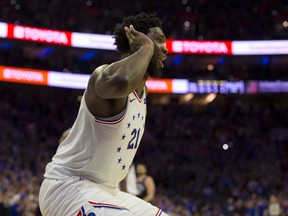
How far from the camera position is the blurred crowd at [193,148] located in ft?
54.5

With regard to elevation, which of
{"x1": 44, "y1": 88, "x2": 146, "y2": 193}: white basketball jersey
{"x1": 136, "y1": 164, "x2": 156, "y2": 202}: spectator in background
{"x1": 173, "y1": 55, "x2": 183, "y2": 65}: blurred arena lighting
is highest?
{"x1": 44, "y1": 88, "x2": 146, "y2": 193}: white basketball jersey

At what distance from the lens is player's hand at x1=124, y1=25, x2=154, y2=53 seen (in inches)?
125

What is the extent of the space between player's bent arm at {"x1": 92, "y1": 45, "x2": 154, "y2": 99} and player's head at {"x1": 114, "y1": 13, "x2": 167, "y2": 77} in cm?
32

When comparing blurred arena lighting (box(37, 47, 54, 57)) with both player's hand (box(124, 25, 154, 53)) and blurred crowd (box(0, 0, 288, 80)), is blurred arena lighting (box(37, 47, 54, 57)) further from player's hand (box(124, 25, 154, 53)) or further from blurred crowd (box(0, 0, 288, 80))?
player's hand (box(124, 25, 154, 53))

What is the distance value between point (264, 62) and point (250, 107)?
2.56 meters

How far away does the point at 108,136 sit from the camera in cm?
320

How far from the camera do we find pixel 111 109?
3109 millimetres

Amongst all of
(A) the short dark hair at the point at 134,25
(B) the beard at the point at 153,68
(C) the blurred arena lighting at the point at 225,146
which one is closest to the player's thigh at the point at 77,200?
(B) the beard at the point at 153,68

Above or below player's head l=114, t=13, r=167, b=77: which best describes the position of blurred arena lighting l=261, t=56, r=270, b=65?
below

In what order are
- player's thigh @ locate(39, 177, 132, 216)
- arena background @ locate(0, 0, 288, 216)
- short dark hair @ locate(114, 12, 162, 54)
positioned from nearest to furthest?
player's thigh @ locate(39, 177, 132, 216) → short dark hair @ locate(114, 12, 162, 54) → arena background @ locate(0, 0, 288, 216)

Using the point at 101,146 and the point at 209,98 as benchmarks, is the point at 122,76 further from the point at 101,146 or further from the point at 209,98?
the point at 209,98

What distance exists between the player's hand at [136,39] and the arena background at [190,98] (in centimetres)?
1308

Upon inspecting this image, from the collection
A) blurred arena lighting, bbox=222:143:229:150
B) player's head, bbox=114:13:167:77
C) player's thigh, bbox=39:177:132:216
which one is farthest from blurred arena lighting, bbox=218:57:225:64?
player's thigh, bbox=39:177:132:216

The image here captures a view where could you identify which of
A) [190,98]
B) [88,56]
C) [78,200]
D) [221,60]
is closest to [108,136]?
[78,200]
